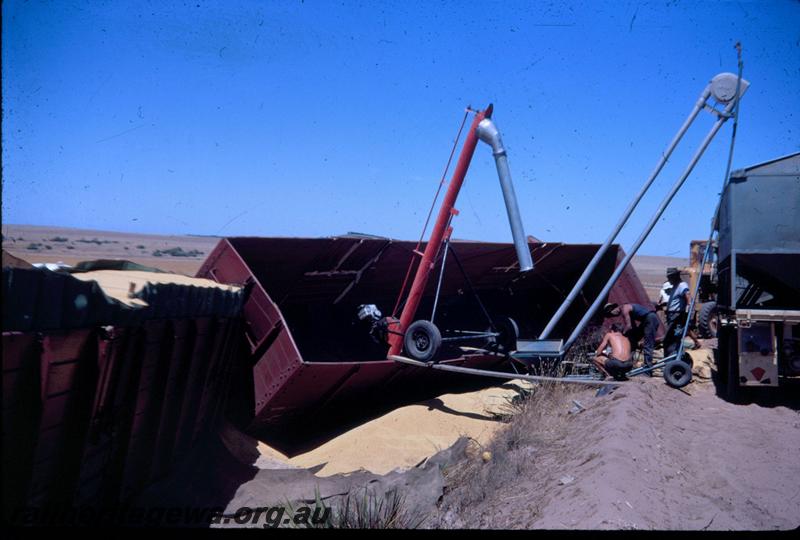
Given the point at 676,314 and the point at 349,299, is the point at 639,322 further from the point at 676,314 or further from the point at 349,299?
the point at 349,299

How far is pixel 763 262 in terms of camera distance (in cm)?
805

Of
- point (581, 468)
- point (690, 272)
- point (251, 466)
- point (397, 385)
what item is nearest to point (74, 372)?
point (251, 466)

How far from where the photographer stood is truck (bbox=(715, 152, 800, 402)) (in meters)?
7.49

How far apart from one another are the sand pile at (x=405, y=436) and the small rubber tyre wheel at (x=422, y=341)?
2.74 ft

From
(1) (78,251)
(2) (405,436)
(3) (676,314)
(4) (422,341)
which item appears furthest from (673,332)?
(1) (78,251)

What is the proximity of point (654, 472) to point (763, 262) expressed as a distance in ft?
14.1

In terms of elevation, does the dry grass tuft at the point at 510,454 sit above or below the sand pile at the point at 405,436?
above

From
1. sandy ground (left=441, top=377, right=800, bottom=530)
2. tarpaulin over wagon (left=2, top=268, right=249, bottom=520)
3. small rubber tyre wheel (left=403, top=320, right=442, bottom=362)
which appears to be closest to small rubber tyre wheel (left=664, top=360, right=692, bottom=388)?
sandy ground (left=441, top=377, right=800, bottom=530)

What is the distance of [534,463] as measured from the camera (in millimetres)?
6070

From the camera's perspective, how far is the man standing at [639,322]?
9.67 meters

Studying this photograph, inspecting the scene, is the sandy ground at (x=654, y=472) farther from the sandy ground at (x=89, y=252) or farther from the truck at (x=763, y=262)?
the sandy ground at (x=89, y=252)

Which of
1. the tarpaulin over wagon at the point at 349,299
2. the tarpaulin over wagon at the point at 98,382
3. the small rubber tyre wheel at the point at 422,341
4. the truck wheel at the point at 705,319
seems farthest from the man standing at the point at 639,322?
the tarpaulin over wagon at the point at 98,382

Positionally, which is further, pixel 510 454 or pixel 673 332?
pixel 673 332

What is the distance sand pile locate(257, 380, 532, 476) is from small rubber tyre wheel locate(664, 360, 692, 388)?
232 centimetres
